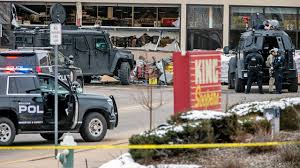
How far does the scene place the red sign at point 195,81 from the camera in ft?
38.0

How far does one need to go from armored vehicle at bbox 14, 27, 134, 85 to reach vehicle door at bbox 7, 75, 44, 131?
18533mm

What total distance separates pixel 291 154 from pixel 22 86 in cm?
749

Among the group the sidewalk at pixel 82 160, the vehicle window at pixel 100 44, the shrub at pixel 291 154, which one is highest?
the vehicle window at pixel 100 44

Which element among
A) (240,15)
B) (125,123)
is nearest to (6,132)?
(125,123)

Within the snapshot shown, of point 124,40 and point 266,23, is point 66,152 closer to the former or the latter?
point 266,23

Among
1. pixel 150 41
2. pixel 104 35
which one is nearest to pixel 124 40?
pixel 150 41

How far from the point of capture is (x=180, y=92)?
460 inches

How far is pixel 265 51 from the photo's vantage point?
29562 millimetres

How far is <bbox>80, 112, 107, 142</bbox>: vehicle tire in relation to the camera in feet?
51.6

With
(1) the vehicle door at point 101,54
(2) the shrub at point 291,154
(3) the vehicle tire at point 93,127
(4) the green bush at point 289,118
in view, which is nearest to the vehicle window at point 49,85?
(3) the vehicle tire at point 93,127

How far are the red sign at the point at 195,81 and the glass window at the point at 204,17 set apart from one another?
122 ft

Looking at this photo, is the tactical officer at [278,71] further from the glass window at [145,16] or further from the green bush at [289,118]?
the glass window at [145,16]

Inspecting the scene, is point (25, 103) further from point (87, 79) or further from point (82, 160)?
point (87, 79)

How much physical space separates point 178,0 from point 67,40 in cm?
1635
